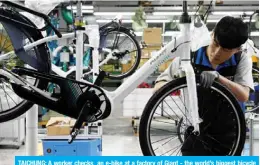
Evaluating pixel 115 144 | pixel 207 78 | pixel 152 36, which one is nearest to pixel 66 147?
pixel 207 78

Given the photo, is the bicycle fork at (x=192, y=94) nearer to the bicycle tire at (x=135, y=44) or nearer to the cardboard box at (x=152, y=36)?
the bicycle tire at (x=135, y=44)

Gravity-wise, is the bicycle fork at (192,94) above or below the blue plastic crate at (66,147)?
above

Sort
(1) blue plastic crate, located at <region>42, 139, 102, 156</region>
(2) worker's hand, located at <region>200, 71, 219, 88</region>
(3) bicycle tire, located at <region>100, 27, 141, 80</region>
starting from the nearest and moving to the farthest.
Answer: (2) worker's hand, located at <region>200, 71, 219, 88</region> < (1) blue plastic crate, located at <region>42, 139, 102, 156</region> < (3) bicycle tire, located at <region>100, 27, 141, 80</region>

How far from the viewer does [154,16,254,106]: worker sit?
189 centimetres

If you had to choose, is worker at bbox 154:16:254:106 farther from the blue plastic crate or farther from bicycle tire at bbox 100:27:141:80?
bicycle tire at bbox 100:27:141:80

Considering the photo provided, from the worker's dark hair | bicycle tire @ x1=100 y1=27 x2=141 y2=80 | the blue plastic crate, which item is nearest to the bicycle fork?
the worker's dark hair

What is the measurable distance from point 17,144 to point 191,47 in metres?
5.15

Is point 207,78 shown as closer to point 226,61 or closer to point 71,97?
point 226,61

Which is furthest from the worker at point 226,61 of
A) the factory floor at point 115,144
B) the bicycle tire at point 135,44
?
the factory floor at point 115,144

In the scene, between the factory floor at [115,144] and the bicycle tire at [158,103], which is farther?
the factory floor at [115,144]

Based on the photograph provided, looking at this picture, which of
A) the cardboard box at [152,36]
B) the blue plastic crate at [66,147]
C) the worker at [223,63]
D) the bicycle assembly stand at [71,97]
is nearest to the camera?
the worker at [223,63]

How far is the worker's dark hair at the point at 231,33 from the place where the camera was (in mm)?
1893

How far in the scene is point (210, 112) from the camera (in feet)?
6.93

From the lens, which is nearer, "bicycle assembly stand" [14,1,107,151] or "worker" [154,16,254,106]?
"worker" [154,16,254,106]
